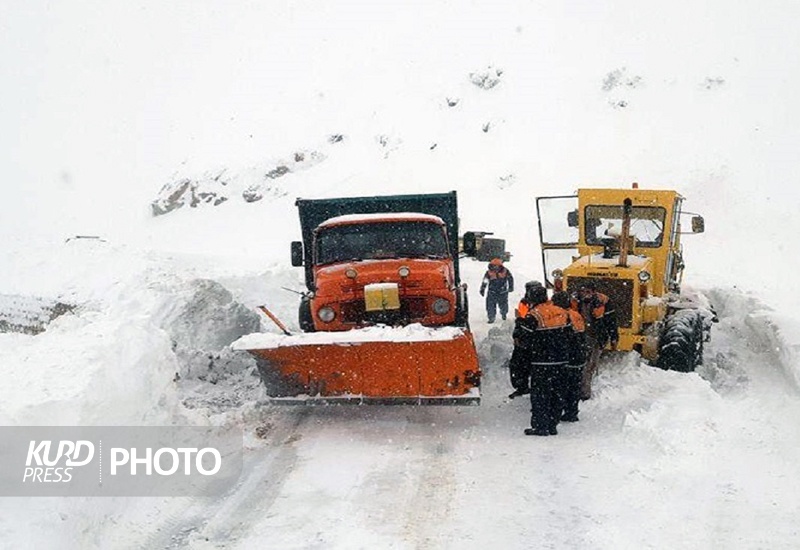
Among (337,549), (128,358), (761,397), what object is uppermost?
(128,358)

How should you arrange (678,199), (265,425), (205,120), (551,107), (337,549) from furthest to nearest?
1. (205,120)
2. (551,107)
3. (678,199)
4. (265,425)
5. (337,549)

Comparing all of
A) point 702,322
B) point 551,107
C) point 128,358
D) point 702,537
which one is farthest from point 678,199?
point 551,107

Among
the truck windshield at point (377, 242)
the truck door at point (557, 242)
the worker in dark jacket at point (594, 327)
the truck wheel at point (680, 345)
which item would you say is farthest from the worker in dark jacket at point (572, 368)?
the truck door at point (557, 242)

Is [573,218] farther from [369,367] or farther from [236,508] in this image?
[236,508]

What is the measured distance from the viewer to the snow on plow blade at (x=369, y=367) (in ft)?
22.9

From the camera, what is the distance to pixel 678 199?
10.1 meters

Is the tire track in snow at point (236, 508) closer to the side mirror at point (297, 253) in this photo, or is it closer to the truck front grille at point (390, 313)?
the truck front grille at point (390, 313)

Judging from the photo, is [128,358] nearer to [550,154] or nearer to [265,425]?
[265,425]

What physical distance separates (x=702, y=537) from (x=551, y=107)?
27314 mm

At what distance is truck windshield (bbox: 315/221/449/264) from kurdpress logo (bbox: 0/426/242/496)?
285 cm

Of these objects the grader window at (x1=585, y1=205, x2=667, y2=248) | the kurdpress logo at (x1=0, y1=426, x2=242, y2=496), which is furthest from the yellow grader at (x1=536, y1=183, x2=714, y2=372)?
the kurdpress logo at (x1=0, y1=426, x2=242, y2=496)

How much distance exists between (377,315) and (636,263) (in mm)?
3302

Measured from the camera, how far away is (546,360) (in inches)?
276

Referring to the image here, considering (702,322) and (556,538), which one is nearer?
(556,538)
